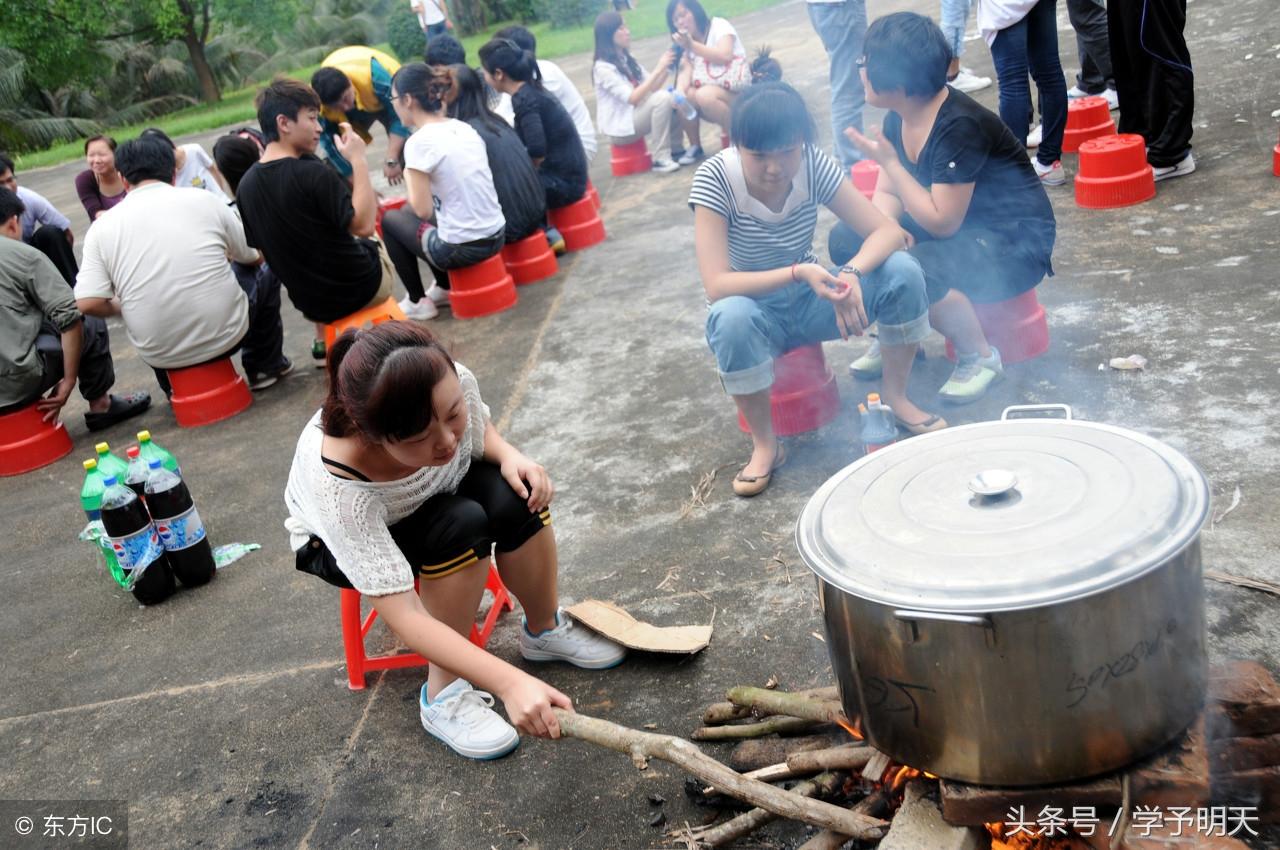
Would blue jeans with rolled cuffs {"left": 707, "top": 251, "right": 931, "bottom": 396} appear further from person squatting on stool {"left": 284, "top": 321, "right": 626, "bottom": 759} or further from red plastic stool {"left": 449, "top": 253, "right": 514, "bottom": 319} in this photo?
red plastic stool {"left": 449, "top": 253, "right": 514, "bottom": 319}

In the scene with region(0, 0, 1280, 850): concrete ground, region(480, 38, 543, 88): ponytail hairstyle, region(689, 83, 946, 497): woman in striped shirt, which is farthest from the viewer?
region(480, 38, 543, 88): ponytail hairstyle

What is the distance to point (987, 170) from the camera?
3.65 metres

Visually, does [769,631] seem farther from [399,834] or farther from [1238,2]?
[1238,2]

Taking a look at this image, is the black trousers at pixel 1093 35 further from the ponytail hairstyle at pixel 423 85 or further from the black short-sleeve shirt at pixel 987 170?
the ponytail hairstyle at pixel 423 85

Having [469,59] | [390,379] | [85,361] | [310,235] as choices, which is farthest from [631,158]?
[469,59]

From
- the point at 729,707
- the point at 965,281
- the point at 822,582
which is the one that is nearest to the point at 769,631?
the point at 729,707

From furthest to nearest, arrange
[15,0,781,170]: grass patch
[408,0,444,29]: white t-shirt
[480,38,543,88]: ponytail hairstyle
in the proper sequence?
[15,0,781,170]: grass patch
[408,0,444,29]: white t-shirt
[480,38,543,88]: ponytail hairstyle

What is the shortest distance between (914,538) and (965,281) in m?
2.25

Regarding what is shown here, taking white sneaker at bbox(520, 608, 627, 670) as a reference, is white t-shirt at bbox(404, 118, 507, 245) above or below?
above

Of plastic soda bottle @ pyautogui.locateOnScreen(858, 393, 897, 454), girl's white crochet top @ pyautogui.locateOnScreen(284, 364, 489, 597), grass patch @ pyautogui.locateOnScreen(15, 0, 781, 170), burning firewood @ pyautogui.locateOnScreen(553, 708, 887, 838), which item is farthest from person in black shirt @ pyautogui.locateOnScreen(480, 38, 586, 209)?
grass patch @ pyautogui.locateOnScreen(15, 0, 781, 170)

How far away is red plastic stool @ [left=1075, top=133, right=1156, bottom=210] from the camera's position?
4.99m

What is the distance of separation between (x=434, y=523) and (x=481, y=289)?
373 cm

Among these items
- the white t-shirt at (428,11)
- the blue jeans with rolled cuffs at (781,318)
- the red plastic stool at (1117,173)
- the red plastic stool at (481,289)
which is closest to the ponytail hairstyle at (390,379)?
the blue jeans with rolled cuffs at (781,318)

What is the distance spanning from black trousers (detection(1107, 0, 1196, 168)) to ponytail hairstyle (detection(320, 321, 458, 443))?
170 inches
